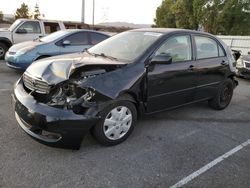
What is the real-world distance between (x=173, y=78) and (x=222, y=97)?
6.21 ft

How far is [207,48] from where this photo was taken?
4.93 m

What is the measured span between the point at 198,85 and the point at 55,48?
14.5 feet

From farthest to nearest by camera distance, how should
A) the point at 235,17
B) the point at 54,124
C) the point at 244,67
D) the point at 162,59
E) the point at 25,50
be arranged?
1. the point at 235,17
2. the point at 244,67
3. the point at 25,50
4. the point at 162,59
5. the point at 54,124

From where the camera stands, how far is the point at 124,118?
358 cm

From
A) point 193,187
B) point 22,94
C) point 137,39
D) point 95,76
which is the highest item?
point 137,39

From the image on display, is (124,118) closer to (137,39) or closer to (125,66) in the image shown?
(125,66)

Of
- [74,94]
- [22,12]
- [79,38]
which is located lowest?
[74,94]

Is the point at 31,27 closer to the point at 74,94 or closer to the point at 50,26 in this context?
the point at 50,26

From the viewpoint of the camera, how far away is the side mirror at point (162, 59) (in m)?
3.78


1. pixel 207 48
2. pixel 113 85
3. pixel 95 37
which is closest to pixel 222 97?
pixel 207 48

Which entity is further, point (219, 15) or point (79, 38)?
point (219, 15)

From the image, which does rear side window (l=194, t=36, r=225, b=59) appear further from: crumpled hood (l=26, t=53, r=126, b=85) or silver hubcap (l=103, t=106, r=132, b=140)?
silver hubcap (l=103, t=106, r=132, b=140)

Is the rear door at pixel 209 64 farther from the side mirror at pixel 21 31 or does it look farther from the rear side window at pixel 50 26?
the side mirror at pixel 21 31

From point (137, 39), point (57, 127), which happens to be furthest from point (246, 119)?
point (57, 127)
